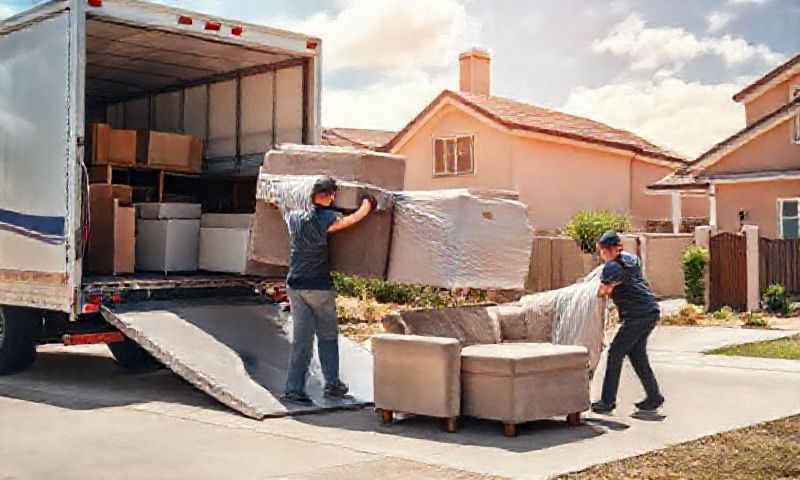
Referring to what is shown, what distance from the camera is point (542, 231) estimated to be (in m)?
28.9

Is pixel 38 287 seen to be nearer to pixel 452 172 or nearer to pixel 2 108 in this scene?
pixel 2 108

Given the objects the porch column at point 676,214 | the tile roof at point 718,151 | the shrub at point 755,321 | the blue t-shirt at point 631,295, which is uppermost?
the tile roof at point 718,151

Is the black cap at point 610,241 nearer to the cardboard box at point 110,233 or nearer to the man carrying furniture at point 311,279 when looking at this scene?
the man carrying furniture at point 311,279

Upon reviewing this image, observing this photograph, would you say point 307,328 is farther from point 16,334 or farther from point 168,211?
point 16,334

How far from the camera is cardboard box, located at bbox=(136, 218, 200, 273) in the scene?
12.6 m

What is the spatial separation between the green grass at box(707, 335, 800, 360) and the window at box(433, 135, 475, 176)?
15.6m

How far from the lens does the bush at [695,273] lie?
2005 cm

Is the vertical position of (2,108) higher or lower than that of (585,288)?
higher

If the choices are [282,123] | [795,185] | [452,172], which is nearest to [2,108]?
[282,123]

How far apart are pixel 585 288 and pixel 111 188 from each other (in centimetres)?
594

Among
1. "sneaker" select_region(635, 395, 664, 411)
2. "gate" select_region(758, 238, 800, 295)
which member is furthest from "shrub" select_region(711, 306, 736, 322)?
"sneaker" select_region(635, 395, 664, 411)

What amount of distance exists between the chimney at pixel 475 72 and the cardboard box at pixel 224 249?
2231cm

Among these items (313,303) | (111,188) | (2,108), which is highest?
(2,108)

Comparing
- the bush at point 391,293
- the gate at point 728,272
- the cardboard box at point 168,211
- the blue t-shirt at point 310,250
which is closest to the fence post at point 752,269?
the gate at point 728,272
